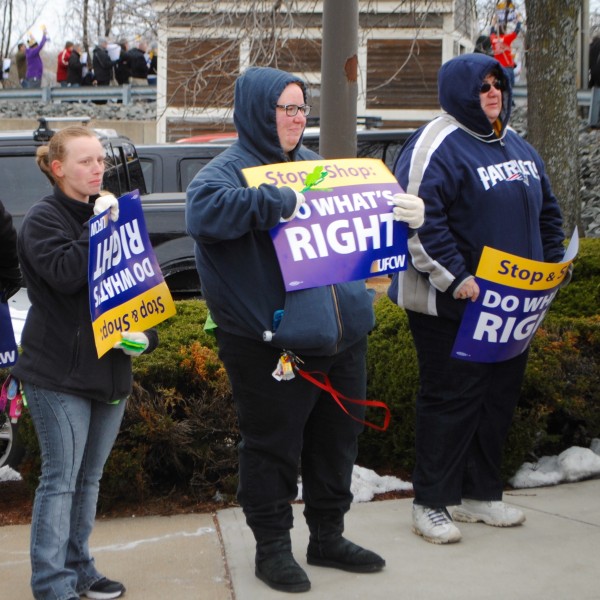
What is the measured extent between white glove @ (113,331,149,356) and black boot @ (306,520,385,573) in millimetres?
1000

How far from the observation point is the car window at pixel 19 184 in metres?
8.78

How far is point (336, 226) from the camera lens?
3816 mm

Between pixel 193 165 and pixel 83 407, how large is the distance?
8.01 meters

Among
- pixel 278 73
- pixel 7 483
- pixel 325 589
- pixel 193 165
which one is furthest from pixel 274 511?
pixel 193 165

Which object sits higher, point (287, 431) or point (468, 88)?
point (468, 88)

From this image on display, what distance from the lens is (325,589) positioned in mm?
3842

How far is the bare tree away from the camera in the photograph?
9.86 m

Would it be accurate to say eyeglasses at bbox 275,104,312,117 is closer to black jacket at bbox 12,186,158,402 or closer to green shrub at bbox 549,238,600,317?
black jacket at bbox 12,186,158,402

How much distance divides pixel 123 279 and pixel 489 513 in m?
1.97

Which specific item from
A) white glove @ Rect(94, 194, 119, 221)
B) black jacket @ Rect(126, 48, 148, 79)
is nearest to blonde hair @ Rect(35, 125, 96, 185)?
white glove @ Rect(94, 194, 119, 221)

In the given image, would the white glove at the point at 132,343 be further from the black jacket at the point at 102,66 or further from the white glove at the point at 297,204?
the black jacket at the point at 102,66

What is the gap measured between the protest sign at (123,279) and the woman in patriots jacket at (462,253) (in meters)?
1.12

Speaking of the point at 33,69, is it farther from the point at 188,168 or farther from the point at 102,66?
the point at 188,168

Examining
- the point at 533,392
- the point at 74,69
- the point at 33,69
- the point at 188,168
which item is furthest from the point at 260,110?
the point at 33,69
